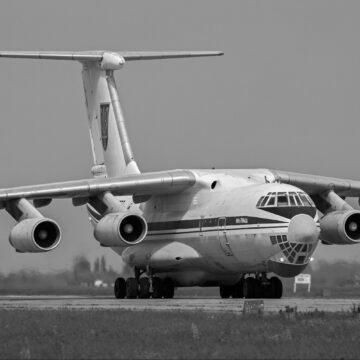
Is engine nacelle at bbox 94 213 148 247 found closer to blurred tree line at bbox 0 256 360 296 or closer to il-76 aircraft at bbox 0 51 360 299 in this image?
il-76 aircraft at bbox 0 51 360 299

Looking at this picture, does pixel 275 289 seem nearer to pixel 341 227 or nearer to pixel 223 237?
pixel 223 237

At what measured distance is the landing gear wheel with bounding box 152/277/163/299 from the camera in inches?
1191

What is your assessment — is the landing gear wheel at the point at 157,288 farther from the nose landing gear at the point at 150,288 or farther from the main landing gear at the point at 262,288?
the main landing gear at the point at 262,288

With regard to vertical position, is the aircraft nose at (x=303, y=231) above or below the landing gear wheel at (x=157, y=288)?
above

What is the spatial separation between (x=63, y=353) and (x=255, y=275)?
15.3m

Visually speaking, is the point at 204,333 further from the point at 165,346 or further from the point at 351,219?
the point at 351,219

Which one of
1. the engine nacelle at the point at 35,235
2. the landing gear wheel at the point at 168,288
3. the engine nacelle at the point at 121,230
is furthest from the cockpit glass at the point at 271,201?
the engine nacelle at the point at 35,235

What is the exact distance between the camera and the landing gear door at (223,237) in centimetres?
2778

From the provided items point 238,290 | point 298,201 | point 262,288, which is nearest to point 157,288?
point 238,290

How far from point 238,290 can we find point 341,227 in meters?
3.32

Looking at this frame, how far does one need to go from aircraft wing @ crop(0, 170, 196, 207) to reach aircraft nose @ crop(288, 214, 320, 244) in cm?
404

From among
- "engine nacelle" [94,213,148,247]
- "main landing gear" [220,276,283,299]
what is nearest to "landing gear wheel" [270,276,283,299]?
"main landing gear" [220,276,283,299]

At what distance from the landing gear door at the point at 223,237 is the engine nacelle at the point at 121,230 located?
1.86 meters

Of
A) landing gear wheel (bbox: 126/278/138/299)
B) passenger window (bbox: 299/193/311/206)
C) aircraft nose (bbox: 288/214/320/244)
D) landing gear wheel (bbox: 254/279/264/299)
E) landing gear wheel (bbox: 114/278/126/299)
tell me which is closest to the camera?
aircraft nose (bbox: 288/214/320/244)
